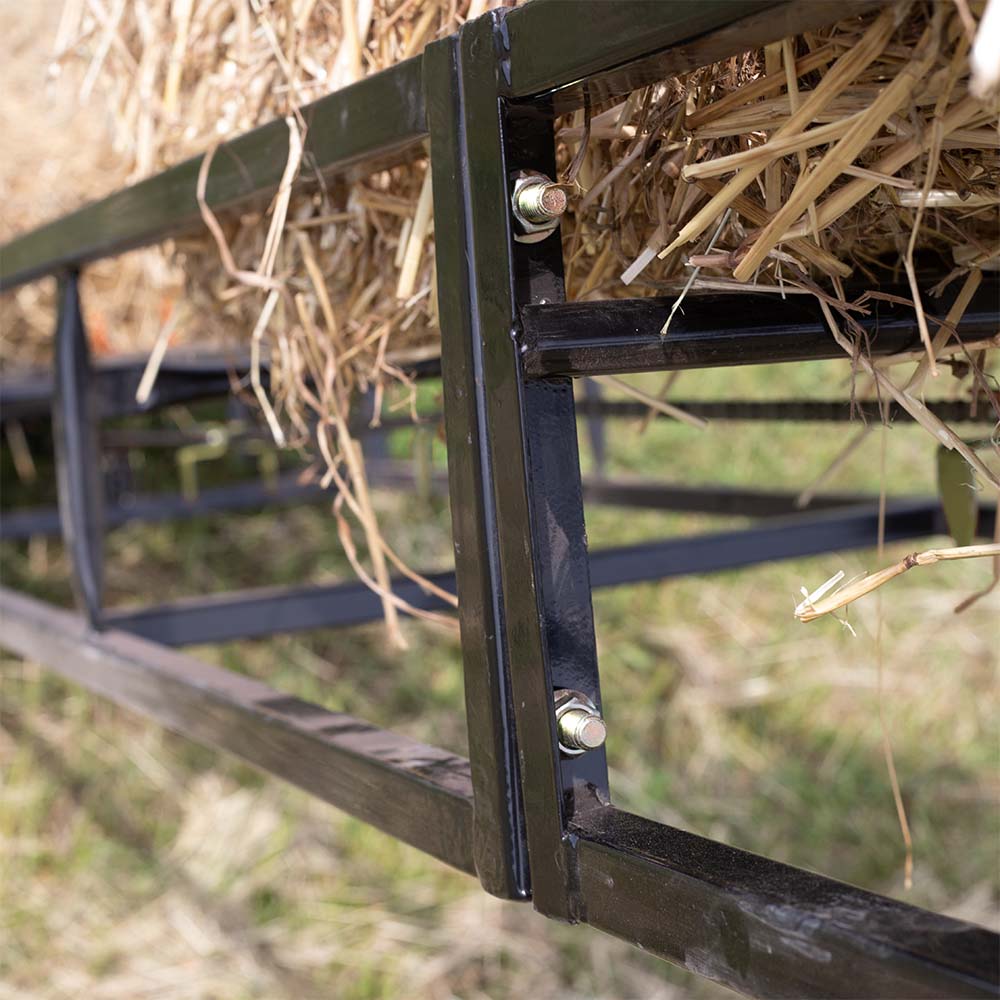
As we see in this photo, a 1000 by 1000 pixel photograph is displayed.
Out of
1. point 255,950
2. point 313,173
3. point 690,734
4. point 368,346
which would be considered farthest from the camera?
point 690,734

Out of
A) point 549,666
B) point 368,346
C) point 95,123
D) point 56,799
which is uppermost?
point 95,123

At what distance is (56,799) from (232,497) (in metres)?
0.63

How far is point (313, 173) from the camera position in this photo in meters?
0.61

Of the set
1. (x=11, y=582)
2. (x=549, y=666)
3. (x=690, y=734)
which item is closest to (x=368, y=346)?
(x=549, y=666)

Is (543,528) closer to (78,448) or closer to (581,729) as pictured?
(581,729)

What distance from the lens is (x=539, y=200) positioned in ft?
1.47

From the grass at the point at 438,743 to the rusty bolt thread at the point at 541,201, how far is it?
821 millimetres

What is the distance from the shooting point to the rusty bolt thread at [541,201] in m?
0.45

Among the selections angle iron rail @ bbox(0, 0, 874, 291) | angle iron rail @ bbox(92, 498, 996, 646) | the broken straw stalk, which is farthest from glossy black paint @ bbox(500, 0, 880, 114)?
angle iron rail @ bbox(92, 498, 996, 646)

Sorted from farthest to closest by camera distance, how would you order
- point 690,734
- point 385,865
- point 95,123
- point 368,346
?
point 95,123 → point 690,734 → point 385,865 → point 368,346

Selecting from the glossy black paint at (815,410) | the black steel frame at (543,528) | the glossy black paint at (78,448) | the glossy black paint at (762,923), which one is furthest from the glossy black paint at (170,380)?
the glossy black paint at (762,923)

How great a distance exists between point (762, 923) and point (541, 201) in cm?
24

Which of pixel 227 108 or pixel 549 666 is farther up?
pixel 227 108

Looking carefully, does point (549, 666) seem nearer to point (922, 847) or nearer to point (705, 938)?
point (705, 938)
